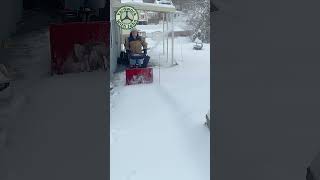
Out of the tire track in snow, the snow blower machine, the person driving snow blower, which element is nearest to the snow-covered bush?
the person driving snow blower

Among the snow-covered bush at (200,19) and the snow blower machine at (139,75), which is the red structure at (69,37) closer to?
the snow blower machine at (139,75)

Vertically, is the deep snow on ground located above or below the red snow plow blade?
below

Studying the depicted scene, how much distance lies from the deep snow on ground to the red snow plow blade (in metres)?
0.16

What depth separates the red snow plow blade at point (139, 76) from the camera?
8.56 meters

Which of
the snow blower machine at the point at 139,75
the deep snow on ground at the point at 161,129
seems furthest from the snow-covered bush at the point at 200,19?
the snow blower machine at the point at 139,75

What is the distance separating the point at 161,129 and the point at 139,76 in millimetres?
3164

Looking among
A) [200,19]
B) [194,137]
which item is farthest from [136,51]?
[200,19]

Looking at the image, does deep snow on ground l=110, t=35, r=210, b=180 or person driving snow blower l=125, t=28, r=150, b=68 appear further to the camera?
person driving snow blower l=125, t=28, r=150, b=68

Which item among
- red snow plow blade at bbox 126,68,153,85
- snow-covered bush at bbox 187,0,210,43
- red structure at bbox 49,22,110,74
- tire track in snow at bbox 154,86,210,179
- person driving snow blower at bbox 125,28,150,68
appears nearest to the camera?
red structure at bbox 49,22,110,74

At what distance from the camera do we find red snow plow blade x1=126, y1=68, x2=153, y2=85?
8.56 meters

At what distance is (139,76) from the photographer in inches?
344

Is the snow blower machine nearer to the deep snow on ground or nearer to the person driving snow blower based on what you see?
the deep snow on ground
